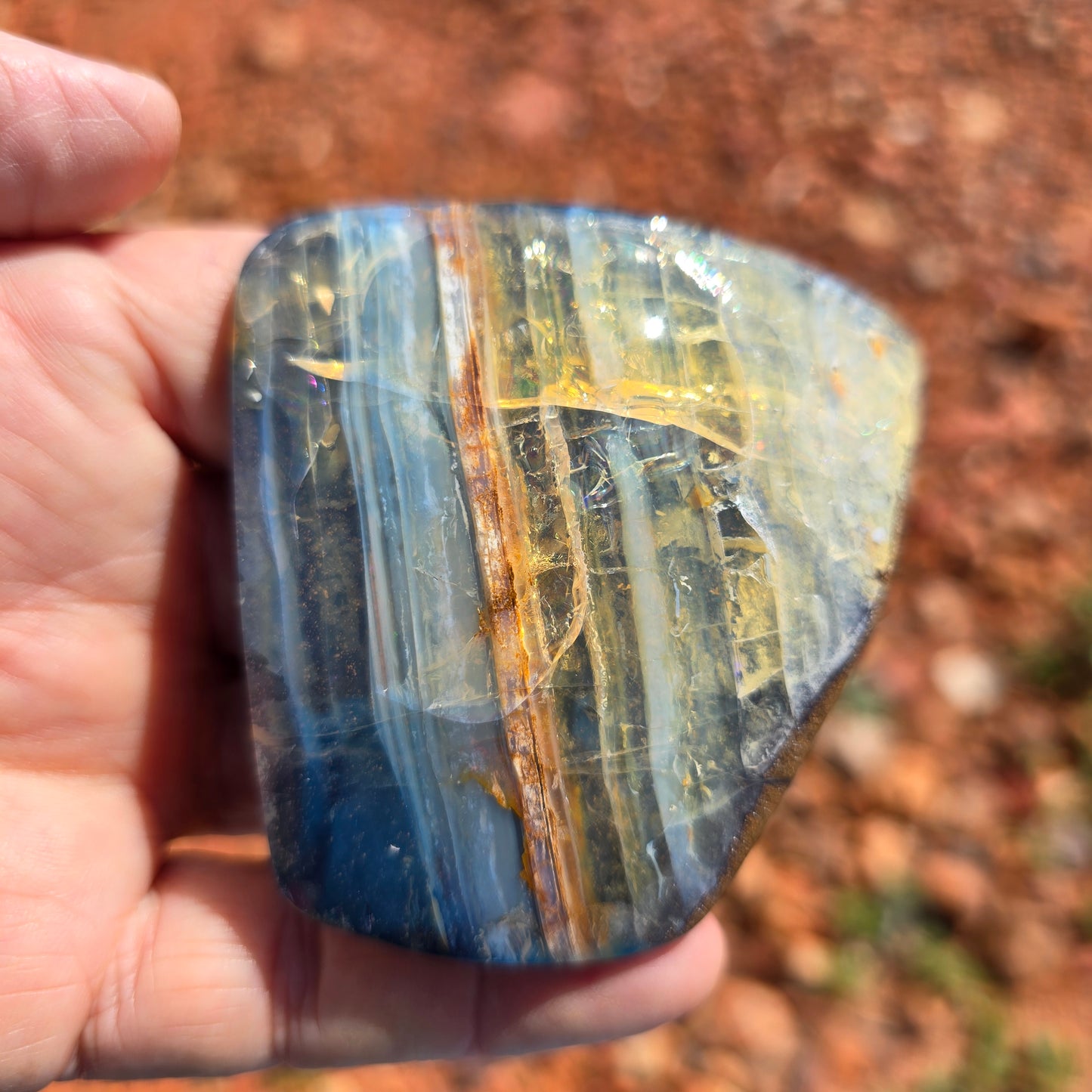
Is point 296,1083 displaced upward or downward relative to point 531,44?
downward

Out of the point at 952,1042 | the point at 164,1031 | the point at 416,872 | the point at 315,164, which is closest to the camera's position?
the point at 416,872

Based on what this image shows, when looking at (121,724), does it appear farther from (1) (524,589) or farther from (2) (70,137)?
(2) (70,137)

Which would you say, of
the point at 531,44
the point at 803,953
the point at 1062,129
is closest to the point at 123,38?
the point at 531,44

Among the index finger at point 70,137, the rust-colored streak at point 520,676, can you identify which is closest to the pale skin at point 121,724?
the index finger at point 70,137

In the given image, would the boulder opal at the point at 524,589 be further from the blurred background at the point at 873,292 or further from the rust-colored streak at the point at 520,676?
the blurred background at the point at 873,292

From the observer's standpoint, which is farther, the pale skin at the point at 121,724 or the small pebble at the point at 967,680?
the small pebble at the point at 967,680

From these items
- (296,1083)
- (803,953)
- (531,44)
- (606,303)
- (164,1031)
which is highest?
(531,44)

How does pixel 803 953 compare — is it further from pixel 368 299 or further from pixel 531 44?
pixel 531 44
